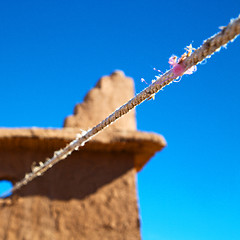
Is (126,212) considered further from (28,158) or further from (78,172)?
(28,158)

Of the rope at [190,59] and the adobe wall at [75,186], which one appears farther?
the adobe wall at [75,186]

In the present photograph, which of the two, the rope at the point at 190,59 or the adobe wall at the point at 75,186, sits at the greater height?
the adobe wall at the point at 75,186

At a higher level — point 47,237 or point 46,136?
point 46,136

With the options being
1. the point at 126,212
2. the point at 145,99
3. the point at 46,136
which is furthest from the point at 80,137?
the point at 126,212

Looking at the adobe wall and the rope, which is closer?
the rope

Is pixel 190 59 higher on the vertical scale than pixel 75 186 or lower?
lower

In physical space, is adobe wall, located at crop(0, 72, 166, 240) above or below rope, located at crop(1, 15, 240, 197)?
above

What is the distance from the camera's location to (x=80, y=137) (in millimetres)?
1854

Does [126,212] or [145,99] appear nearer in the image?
[145,99]

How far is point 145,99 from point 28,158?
9.08 ft

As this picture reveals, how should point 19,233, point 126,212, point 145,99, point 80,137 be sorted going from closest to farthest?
point 145,99, point 80,137, point 19,233, point 126,212

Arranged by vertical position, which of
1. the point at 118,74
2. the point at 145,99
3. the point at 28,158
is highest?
the point at 118,74

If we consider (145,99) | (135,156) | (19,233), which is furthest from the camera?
(135,156)

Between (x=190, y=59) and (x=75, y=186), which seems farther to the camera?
(x=75, y=186)
